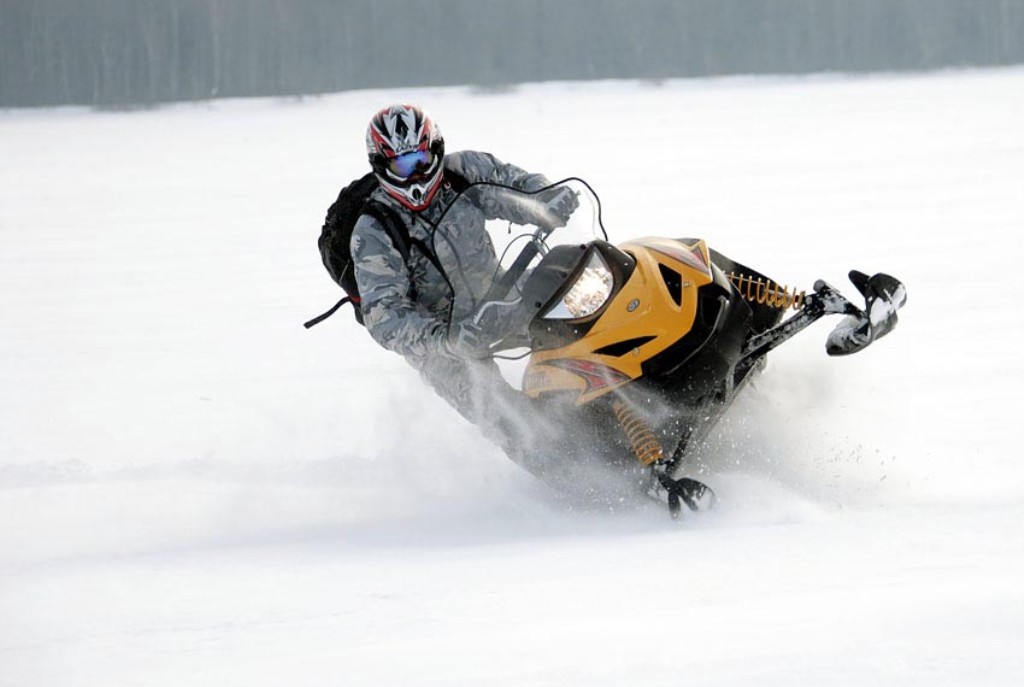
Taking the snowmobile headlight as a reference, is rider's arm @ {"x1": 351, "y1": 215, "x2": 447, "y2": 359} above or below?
below

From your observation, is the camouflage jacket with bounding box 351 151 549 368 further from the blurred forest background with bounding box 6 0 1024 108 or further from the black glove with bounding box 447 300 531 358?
the blurred forest background with bounding box 6 0 1024 108

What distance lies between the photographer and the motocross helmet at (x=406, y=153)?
5.62 metres

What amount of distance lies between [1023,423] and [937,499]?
4.82 ft

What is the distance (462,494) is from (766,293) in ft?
5.22

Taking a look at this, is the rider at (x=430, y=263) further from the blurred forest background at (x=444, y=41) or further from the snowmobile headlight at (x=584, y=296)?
the blurred forest background at (x=444, y=41)

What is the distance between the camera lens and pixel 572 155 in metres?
17.1

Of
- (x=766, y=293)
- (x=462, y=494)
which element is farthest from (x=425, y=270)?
(x=766, y=293)

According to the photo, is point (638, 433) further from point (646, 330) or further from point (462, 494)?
point (462, 494)

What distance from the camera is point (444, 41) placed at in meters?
23.3

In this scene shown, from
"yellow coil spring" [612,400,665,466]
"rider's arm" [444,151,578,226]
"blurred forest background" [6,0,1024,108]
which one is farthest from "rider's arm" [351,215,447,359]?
"blurred forest background" [6,0,1024,108]

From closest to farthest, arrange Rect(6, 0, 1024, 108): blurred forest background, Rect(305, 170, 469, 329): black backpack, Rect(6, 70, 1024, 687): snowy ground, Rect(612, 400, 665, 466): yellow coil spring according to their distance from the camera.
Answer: Rect(6, 70, 1024, 687): snowy ground, Rect(612, 400, 665, 466): yellow coil spring, Rect(305, 170, 469, 329): black backpack, Rect(6, 0, 1024, 108): blurred forest background

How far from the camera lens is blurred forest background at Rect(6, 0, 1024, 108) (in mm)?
22844

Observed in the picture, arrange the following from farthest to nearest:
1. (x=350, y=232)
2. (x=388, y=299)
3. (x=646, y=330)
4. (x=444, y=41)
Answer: (x=444, y=41)
(x=350, y=232)
(x=388, y=299)
(x=646, y=330)

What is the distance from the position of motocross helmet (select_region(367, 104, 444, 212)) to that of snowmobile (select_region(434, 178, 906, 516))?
1.39ft
